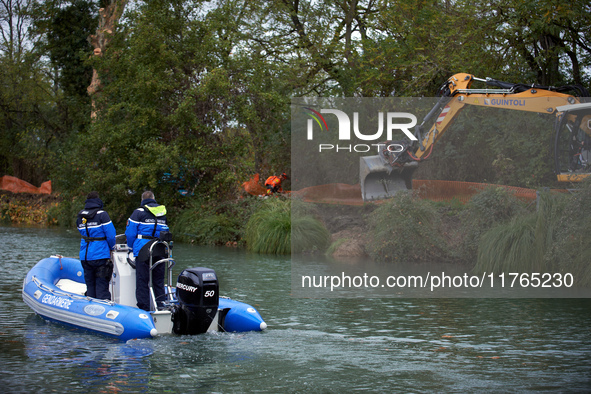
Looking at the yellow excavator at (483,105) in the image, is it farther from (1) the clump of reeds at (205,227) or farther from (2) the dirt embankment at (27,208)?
(2) the dirt embankment at (27,208)

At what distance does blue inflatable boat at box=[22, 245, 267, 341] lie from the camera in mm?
8602

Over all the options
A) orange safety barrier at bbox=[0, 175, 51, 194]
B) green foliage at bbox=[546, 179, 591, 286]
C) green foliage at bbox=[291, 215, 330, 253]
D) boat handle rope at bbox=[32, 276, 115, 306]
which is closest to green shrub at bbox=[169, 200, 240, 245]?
green foliage at bbox=[291, 215, 330, 253]

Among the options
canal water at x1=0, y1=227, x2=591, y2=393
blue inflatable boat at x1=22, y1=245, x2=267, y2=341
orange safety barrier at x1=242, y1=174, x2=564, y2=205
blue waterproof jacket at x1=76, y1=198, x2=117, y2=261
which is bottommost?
canal water at x1=0, y1=227, x2=591, y2=393

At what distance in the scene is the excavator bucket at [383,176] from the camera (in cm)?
1577

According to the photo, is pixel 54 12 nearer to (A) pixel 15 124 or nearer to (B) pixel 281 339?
(A) pixel 15 124

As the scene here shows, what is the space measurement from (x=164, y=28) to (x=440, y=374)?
65.9 ft

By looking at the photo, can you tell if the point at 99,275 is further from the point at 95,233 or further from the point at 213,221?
the point at 213,221

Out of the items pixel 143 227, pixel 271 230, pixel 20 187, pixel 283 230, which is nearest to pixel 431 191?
pixel 283 230

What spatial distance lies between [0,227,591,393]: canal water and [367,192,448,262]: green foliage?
13.8 ft

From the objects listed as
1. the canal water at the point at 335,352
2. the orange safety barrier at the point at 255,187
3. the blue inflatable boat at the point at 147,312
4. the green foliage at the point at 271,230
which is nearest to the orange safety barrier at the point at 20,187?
the orange safety barrier at the point at 255,187

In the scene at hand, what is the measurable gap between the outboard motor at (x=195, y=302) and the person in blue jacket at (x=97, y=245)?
139 cm

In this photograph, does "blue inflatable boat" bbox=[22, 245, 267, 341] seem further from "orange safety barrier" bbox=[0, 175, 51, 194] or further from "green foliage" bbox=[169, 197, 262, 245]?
"orange safety barrier" bbox=[0, 175, 51, 194]

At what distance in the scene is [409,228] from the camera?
16.2 metres

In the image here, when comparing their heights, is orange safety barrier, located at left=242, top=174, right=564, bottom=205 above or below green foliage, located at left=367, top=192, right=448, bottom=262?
above
